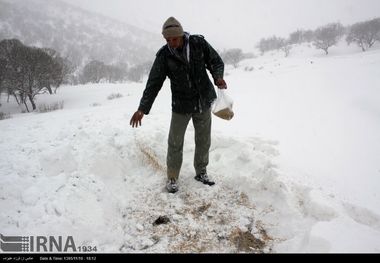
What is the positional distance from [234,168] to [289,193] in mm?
963

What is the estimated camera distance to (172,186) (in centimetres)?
362

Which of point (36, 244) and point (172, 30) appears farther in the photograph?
point (172, 30)

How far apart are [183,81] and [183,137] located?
2.41 feet

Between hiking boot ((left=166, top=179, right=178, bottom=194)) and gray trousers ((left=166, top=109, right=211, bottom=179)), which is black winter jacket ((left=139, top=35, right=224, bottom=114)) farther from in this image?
hiking boot ((left=166, top=179, right=178, bottom=194))

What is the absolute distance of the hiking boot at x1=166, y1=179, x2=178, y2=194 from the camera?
3623 millimetres

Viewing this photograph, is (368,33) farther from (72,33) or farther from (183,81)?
(72,33)

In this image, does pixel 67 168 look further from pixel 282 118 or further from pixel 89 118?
pixel 282 118

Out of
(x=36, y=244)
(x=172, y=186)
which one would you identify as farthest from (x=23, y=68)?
(x=36, y=244)

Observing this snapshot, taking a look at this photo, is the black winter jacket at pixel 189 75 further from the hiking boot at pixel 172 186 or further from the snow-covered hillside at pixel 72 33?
the snow-covered hillside at pixel 72 33

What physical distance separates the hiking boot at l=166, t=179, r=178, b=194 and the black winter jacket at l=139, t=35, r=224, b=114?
97 centimetres

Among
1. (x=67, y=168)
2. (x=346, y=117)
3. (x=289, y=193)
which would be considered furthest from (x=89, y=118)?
(x=346, y=117)

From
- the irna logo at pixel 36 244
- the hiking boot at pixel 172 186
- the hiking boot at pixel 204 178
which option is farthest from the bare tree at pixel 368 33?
the irna logo at pixel 36 244

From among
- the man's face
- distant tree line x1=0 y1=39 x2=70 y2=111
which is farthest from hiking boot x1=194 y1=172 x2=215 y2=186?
distant tree line x1=0 y1=39 x2=70 y2=111

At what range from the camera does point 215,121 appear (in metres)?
5.82
